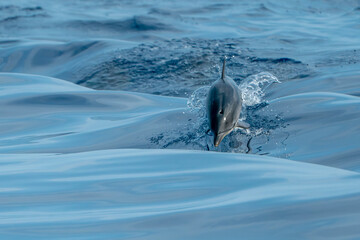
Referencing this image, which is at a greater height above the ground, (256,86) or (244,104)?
(256,86)

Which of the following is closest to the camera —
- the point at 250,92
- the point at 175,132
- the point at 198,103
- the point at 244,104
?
the point at 175,132

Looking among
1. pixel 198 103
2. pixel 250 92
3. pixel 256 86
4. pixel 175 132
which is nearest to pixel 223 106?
pixel 175 132

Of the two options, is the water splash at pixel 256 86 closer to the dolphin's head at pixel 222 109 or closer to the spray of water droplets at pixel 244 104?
the spray of water droplets at pixel 244 104

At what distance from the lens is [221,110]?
4.12m

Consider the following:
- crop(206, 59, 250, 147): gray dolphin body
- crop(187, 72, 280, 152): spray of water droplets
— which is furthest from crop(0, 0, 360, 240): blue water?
crop(206, 59, 250, 147): gray dolphin body

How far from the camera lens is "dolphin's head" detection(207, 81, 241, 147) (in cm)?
407

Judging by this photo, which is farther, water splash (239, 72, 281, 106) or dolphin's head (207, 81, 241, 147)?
water splash (239, 72, 281, 106)

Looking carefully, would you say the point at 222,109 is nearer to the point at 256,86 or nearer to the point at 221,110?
the point at 221,110

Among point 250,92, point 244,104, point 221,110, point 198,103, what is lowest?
point 221,110

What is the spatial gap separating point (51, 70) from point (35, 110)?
4256 mm

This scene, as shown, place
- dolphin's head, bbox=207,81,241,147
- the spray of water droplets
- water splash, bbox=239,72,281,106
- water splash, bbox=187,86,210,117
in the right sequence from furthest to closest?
water splash, bbox=239,72,281,106 < water splash, bbox=187,86,210,117 < the spray of water droplets < dolphin's head, bbox=207,81,241,147

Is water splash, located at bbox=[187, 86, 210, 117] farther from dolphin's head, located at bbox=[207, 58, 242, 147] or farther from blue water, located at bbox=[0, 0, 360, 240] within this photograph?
dolphin's head, located at bbox=[207, 58, 242, 147]

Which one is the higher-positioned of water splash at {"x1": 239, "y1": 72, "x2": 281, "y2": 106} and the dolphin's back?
water splash at {"x1": 239, "y1": 72, "x2": 281, "y2": 106}

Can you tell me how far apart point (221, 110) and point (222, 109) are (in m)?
0.01
